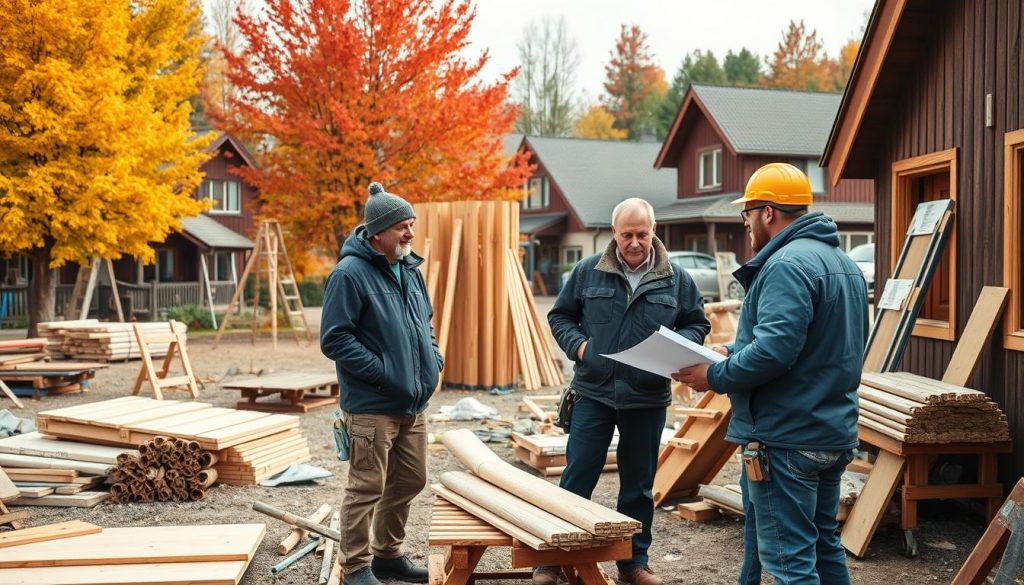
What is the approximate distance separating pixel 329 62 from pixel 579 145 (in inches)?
1066

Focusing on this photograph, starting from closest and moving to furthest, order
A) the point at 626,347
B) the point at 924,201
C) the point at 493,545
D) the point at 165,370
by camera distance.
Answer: the point at 493,545 < the point at 626,347 < the point at 924,201 < the point at 165,370

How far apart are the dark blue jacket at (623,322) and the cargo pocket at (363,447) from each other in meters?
1.22

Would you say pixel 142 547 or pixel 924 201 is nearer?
pixel 142 547

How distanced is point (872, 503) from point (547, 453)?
9.91 feet

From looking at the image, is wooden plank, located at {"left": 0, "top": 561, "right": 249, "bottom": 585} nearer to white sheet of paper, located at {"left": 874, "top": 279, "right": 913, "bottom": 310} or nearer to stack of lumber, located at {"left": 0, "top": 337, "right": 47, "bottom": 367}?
white sheet of paper, located at {"left": 874, "top": 279, "right": 913, "bottom": 310}

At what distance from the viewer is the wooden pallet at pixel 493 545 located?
4.46 meters

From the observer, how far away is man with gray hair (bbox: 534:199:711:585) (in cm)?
511

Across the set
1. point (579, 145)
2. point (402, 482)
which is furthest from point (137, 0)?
point (579, 145)

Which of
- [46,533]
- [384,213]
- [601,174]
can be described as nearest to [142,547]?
[46,533]

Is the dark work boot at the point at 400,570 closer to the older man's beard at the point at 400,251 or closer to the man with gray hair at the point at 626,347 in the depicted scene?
the man with gray hair at the point at 626,347

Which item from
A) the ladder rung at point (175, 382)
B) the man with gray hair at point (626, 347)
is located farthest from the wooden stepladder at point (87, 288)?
the man with gray hair at point (626, 347)

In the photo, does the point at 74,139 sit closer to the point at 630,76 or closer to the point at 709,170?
the point at 709,170

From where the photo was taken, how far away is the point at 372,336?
5105 millimetres

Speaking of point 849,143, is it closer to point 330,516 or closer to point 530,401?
point 530,401
